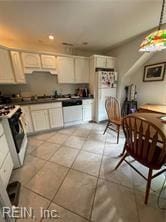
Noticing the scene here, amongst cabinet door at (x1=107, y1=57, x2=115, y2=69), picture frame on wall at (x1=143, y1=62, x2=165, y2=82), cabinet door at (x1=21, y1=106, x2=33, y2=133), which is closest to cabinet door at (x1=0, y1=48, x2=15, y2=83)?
cabinet door at (x1=21, y1=106, x2=33, y2=133)

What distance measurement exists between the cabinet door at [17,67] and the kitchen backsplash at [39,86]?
0.36 metres

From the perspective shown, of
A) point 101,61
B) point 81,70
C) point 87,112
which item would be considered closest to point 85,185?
point 87,112

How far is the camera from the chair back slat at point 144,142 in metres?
1.14

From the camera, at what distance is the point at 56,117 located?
325 centimetres

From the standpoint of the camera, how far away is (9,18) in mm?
1950

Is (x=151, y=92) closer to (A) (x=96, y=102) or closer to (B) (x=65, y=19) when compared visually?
(A) (x=96, y=102)

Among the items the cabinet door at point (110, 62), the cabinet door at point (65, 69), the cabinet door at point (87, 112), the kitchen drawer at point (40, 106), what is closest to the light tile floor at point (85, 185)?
the kitchen drawer at point (40, 106)

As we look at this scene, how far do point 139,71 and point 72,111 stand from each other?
7.57 ft

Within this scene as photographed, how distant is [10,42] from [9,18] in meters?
1.18

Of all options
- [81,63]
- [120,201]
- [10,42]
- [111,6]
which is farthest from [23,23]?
[120,201]

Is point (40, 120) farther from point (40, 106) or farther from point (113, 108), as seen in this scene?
point (113, 108)

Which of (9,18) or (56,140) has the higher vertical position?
(9,18)

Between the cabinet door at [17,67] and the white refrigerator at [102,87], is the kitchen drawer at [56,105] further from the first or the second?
the white refrigerator at [102,87]

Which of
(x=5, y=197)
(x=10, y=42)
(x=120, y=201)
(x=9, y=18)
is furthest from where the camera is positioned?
(x=10, y=42)
